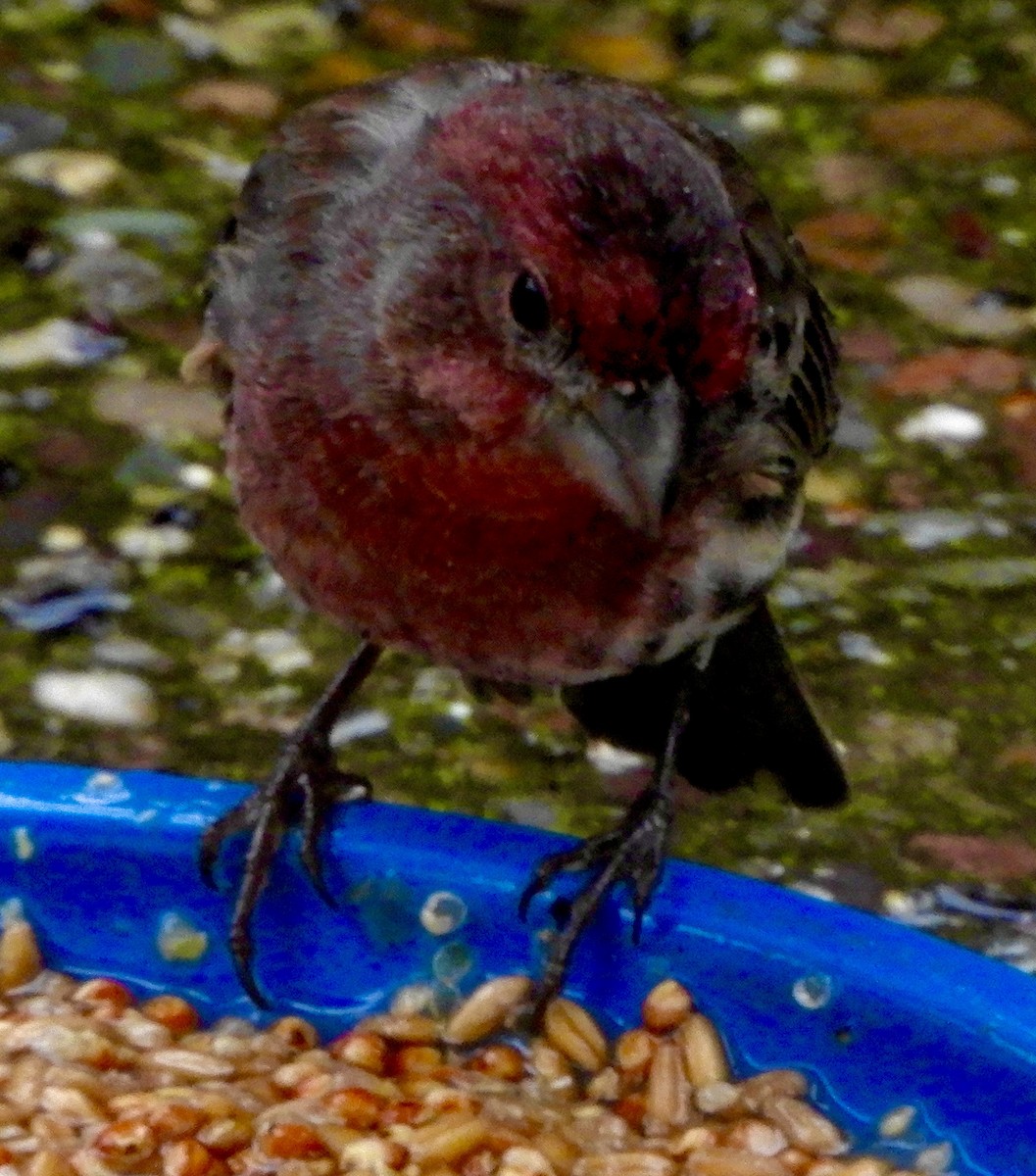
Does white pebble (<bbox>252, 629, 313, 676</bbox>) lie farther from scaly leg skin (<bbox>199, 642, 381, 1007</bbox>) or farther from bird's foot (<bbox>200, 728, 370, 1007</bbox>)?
Result: bird's foot (<bbox>200, 728, 370, 1007</bbox>)

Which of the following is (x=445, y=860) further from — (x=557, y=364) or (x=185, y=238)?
(x=185, y=238)

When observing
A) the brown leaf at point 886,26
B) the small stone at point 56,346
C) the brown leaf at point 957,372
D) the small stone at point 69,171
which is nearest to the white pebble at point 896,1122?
the brown leaf at point 957,372

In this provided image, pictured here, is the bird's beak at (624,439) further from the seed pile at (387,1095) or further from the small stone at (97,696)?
the small stone at (97,696)

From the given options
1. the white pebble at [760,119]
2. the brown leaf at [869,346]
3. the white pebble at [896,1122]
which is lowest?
the brown leaf at [869,346]

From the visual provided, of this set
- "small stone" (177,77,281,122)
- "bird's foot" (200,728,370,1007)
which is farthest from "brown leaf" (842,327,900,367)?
"bird's foot" (200,728,370,1007)

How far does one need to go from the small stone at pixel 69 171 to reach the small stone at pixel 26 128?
0.04 metres

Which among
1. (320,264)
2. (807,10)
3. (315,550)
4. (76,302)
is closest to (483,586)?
(315,550)

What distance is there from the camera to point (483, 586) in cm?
304

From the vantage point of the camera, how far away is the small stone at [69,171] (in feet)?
18.8

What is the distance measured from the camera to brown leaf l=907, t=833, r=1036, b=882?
3939mm

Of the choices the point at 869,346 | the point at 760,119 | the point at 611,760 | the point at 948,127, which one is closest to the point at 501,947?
the point at 611,760

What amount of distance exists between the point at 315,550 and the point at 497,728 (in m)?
1.22

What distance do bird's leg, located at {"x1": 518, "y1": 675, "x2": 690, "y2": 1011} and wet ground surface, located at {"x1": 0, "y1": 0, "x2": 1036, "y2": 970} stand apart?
45 centimetres

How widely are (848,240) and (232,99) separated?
157 cm
